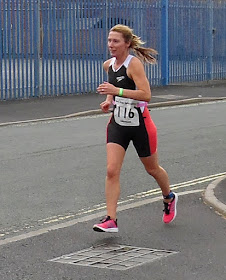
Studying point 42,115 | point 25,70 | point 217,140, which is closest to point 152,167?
point 217,140

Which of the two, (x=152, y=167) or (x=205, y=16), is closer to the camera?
(x=152, y=167)

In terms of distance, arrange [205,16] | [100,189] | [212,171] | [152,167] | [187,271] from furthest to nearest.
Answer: [205,16]
[212,171]
[100,189]
[152,167]
[187,271]

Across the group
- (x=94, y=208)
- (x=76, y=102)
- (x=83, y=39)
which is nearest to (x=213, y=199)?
(x=94, y=208)

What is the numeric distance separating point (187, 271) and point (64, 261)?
99 cm

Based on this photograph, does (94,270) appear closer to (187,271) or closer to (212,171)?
(187,271)

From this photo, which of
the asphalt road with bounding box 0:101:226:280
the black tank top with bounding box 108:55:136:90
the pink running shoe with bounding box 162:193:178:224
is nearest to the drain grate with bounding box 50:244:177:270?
the asphalt road with bounding box 0:101:226:280

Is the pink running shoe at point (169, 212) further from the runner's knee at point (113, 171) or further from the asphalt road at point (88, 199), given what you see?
the runner's knee at point (113, 171)

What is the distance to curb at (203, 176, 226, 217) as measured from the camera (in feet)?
24.9

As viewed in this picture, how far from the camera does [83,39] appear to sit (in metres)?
21.0

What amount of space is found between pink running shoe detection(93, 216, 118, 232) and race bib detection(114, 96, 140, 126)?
2.90 ft

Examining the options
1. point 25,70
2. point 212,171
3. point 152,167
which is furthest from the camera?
point 25,70

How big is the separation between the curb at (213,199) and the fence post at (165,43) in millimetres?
15025

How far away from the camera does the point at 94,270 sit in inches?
225

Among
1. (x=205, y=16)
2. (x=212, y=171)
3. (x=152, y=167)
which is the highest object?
(x=205, y=16)
